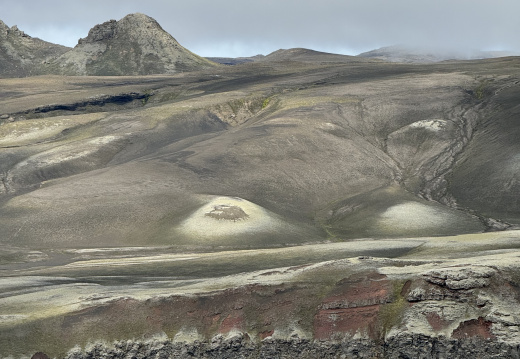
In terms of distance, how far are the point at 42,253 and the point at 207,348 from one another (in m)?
42.7

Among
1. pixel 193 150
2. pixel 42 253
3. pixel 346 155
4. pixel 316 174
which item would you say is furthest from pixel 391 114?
pixel 42 253

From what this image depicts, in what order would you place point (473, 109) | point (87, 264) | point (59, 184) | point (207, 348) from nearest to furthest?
point (207, 348)
point (87, 264)
point (59, 184)
point (473, 109)

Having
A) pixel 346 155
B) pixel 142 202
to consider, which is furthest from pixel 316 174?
pixel 142 202

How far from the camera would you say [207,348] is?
3659 cm

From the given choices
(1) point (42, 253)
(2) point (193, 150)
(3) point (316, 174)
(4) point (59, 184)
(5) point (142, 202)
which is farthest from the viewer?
(2) point (193, 150)

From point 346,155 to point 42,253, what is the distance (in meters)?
65.5

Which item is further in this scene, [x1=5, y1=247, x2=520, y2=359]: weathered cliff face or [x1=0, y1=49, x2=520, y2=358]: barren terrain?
[x1=0, y1=49, x2=520, y2=358]: barren terrain

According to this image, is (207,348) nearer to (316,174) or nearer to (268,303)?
(268,303)

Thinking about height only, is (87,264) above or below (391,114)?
below

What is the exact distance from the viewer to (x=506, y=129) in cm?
12144

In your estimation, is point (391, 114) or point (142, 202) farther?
point (391, 114)

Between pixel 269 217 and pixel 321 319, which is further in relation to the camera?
pixel 269 217

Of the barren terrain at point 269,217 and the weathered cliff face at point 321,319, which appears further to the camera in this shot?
the barren terrain at point 269,217

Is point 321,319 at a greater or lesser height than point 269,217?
greater
